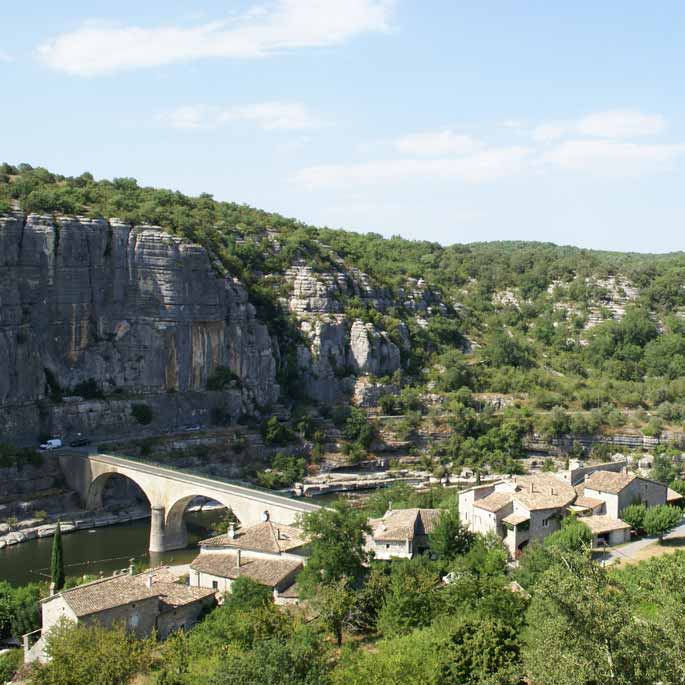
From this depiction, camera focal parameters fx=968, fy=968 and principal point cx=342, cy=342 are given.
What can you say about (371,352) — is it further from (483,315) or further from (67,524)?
(67,524)

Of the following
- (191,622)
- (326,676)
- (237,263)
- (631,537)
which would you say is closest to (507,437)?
(237,263)

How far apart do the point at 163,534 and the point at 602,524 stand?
2253 cm

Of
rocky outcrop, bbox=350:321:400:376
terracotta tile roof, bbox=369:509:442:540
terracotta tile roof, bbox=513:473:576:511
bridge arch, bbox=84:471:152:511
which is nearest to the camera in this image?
terracotta tile roof, bbox=369:509:442:540

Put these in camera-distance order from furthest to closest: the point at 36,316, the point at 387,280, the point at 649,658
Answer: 1. the point at 387,280
2. the point at 36,316
3. the point at 649,658

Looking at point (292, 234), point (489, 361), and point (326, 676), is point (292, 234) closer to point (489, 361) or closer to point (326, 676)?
point (489, 361)

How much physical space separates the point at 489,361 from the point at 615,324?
1719 centimetres

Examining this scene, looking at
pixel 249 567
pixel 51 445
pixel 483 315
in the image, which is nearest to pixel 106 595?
pixel 249 567

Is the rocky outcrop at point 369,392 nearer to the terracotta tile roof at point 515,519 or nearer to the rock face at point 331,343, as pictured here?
the rock face at point 331,343

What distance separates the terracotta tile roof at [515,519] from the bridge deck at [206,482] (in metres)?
8.20

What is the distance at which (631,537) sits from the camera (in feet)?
127

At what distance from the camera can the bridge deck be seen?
4309 centimetres

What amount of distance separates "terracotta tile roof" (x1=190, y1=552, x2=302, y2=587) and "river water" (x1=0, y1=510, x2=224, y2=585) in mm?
9989

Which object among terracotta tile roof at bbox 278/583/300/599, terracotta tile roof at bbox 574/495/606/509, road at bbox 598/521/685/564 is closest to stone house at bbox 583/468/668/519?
terracotta tile roof at bbox 574/495/606/509

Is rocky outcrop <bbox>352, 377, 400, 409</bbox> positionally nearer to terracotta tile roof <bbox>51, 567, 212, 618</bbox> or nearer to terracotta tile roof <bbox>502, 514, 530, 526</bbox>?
terracotta tile roof <bbox>502, 514, 530, 526</bbox>
